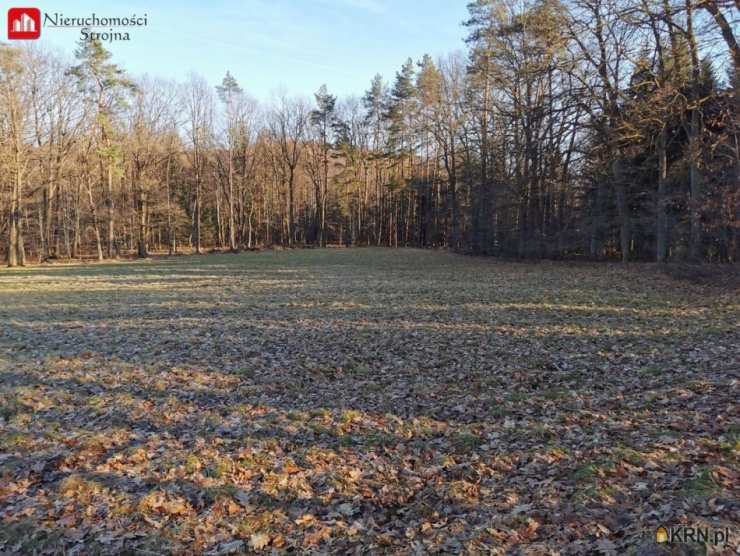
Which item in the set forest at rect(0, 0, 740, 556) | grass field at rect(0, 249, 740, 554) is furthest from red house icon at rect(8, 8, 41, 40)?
grass field at rect(0, 249, 740, 554)

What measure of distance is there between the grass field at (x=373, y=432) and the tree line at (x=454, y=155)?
33.0 ft

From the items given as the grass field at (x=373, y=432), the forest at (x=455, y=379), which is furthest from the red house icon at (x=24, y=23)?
the grass field at (x=373, y=432)

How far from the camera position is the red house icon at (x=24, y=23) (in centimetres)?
1870

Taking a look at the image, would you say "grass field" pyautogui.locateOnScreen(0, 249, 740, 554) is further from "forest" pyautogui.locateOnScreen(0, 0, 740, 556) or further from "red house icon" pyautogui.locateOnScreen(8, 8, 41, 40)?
"red house icon" pyautogui.locateOnScreen(8, 8, 41, 40)

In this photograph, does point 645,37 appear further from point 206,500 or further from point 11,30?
point 11,30

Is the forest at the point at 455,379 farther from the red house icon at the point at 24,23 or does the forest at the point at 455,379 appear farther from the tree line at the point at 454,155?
the red house icon at the point at 24,23

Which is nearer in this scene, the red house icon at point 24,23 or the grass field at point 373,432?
the grass field at point 373,432

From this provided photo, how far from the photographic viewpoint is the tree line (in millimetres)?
18188

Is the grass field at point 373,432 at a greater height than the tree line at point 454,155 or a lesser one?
lesser

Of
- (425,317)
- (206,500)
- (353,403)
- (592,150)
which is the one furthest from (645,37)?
(206,500)

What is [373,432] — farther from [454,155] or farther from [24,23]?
[454,155]

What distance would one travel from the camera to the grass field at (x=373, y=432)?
3.67m

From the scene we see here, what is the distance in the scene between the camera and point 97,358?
884 centimetres

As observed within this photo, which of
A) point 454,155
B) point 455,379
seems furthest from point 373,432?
point 454,155
